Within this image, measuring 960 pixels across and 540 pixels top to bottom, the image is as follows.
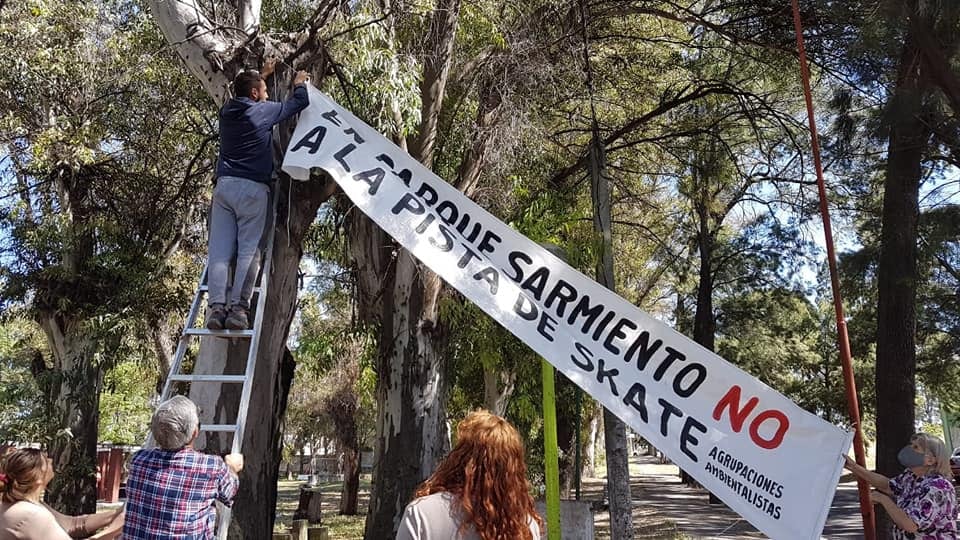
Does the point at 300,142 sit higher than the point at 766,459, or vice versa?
the point at 300,142

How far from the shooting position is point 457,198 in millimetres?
5855

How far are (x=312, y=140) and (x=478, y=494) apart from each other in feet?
13.0

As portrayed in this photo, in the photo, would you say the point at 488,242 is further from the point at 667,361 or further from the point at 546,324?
the point at 667,361

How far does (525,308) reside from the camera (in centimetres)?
547

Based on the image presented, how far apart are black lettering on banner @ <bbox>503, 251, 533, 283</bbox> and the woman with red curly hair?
2.71m

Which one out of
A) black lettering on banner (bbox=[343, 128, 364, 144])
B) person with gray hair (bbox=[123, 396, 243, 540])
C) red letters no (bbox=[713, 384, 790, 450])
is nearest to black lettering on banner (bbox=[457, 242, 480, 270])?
black lettering on banner (bbox=[343, 128, 364, 144])

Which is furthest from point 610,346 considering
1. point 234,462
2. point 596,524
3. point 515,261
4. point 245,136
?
point 596,524

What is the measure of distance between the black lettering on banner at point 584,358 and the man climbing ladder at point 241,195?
2.29 meters

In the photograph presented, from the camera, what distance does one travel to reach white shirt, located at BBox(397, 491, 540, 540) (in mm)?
2727

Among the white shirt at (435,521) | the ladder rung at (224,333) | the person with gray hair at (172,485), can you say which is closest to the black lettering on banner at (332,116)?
the ladder rung at (224,333)

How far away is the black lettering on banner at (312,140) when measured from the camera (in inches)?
235

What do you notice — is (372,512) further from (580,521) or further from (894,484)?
(894,484)

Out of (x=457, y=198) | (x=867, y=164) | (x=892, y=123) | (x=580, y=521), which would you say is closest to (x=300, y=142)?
(x=457, y=198)

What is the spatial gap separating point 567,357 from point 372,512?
6067 millimetres
